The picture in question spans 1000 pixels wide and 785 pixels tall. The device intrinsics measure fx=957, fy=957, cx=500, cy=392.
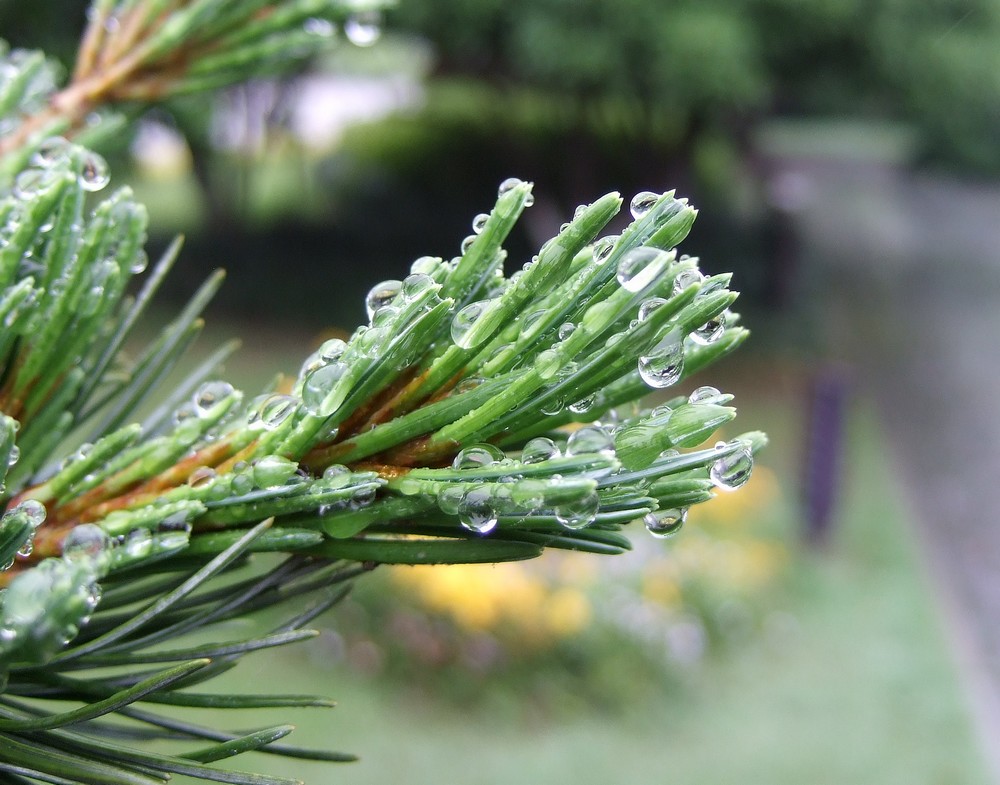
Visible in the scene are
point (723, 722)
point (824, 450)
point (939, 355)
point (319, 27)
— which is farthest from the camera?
point (939, 355)

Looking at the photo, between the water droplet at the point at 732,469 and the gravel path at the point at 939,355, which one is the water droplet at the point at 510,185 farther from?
the gravel path at the point at 939,355

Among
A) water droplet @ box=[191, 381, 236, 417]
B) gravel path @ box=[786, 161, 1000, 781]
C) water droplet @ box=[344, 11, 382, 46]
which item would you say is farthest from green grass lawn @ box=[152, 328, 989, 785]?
water droplet @ box=[191, 381, 236, 417]

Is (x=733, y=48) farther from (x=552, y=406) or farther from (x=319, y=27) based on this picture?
(x=552, y=406)

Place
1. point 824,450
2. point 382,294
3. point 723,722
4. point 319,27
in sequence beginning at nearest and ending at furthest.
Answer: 1. point 382,294
2. point 319,27
3. point 723,722
4. point 824,450

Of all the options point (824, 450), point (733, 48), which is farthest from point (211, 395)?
point (733, 48)

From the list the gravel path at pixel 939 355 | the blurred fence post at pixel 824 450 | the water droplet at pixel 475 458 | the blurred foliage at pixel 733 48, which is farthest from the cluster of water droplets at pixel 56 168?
the blurred foliage at pixel 733 48

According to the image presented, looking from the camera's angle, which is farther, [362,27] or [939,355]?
[939,355]

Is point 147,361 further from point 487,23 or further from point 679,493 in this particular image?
point 487,23
